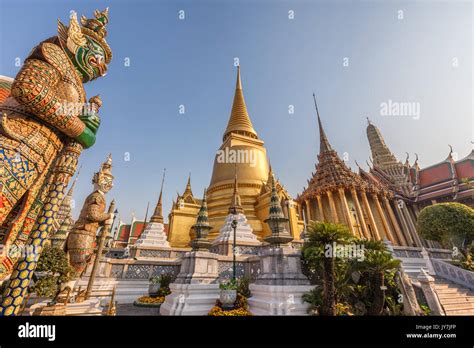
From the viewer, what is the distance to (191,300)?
7.59m

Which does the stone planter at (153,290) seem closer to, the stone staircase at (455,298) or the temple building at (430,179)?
the stone staircase at (455,298)

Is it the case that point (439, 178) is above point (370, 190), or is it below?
above

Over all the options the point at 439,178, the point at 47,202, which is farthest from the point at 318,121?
the point at 47,202

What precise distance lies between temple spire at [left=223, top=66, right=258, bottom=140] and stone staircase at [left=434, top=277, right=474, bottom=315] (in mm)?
21788

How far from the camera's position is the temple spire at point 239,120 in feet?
90.3

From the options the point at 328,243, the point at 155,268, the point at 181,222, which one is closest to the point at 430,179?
the point at 328,243

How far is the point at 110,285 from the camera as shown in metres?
9.36

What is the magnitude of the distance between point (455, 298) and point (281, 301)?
30.6ft

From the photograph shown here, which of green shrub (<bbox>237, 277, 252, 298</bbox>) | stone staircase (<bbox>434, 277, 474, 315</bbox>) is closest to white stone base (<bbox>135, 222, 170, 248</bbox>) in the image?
green shrub (<bbox>237, 277, 252, 298</bbox>)

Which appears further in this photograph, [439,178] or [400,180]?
[400,180]

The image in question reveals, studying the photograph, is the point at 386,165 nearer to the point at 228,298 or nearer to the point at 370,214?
the point at 370,214

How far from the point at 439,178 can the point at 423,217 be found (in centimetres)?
1554
